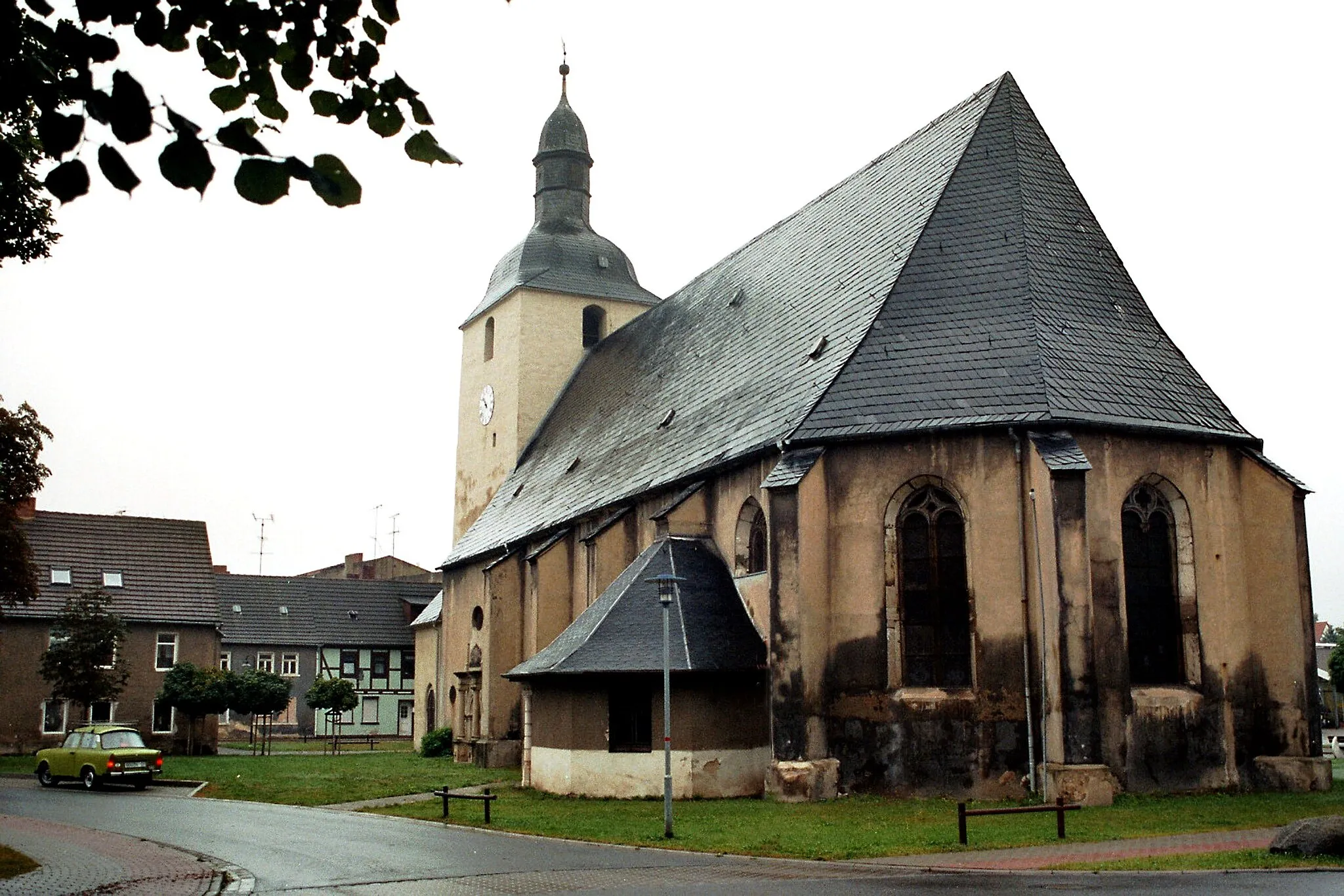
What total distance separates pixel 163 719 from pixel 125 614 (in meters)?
3.74

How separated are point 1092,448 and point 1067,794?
5635 millimetres

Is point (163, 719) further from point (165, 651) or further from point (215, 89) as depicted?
point (215, 89)

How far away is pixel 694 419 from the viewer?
95.3ft

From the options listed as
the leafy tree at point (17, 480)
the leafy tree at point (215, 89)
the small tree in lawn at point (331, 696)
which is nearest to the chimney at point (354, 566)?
the small tree in lawn at point (331, 696)

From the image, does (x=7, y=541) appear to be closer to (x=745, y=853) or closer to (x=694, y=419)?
(x=694, y=419)

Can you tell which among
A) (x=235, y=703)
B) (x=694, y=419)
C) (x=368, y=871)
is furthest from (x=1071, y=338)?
(x=235, y=703)

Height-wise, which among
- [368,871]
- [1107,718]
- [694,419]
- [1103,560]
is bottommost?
[368,871]

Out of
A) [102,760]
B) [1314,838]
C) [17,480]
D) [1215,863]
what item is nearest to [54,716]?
[17,480]

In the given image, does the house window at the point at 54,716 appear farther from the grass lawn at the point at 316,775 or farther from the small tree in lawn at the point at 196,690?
the small tree in lawn at the point at 196,690

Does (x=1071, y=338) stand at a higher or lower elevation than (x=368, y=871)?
higher

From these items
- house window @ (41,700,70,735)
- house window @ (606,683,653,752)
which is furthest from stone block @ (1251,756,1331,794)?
house window @ (41,700,70,735)

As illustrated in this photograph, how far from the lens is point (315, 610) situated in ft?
216

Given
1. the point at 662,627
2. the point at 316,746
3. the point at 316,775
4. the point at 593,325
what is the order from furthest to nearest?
the point at 316,746 → the point at 593,325 → the point at 316,775 → the point at 662,627

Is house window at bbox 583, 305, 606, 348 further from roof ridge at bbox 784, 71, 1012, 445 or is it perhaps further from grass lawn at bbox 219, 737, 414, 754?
roof ridge at bbox 784, 71, 1012, 445
